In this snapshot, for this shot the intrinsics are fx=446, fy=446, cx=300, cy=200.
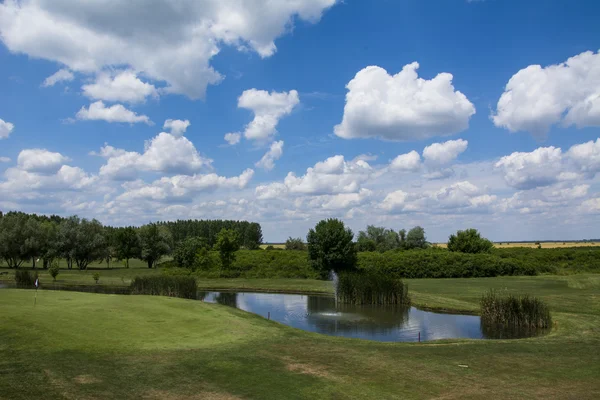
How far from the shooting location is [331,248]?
196 ft

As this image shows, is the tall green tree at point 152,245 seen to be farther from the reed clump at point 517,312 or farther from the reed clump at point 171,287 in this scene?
the reed clump at point 517,312

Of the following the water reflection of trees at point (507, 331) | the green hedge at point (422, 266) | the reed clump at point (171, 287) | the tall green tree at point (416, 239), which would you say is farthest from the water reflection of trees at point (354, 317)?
the tall green tree at point (416, 239)

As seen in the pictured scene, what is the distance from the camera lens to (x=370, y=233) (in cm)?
12225

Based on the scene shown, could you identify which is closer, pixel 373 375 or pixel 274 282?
pixel 373 375

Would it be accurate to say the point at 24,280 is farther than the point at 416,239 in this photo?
No

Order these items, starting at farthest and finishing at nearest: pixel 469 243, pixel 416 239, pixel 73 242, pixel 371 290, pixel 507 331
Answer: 1. pixel 416 239
2. pixel 469 243
3. pixel 73 242
4. pixel 371 290
5. pixel 507 331

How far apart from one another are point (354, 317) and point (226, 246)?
38296 mm

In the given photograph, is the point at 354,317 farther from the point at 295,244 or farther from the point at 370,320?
the point at 295,244

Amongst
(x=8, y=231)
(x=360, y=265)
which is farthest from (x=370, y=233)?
(x=8, y=231)

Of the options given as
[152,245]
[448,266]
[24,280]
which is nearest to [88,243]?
[152,245]

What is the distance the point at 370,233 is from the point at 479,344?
104541 mm

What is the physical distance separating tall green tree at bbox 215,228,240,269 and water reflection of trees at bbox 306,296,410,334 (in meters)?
28.6

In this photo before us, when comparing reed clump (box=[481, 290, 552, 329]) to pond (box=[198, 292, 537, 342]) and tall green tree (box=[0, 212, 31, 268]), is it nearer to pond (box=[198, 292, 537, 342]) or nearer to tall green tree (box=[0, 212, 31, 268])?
pond (box=[198, 292, 537, 342])

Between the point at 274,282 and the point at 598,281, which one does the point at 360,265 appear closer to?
the point at 274,282
